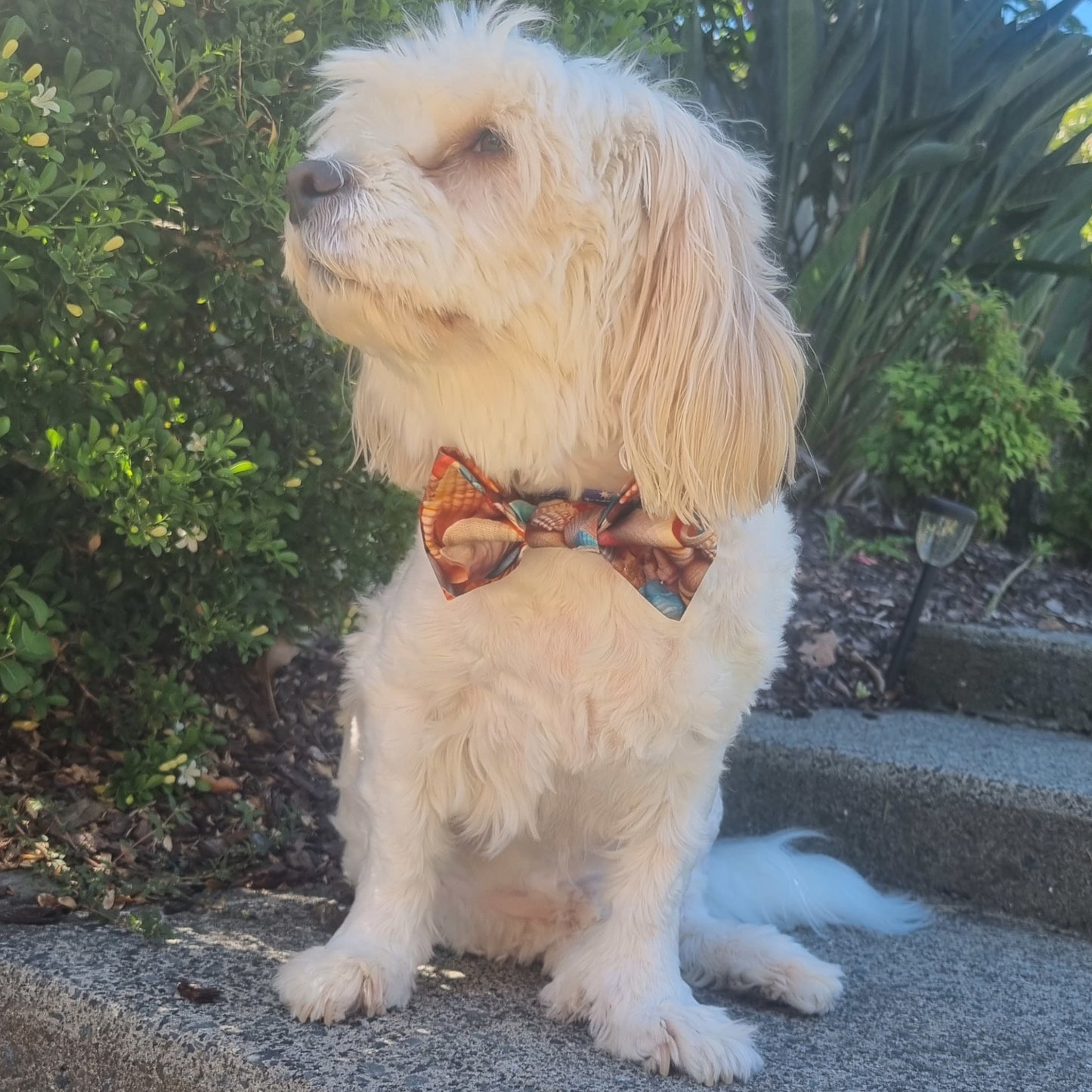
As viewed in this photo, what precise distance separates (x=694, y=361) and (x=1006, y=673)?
2.36m

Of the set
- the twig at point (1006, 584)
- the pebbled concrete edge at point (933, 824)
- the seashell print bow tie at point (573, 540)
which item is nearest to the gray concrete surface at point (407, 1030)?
the pebbled concrete edge at point (933, 824)

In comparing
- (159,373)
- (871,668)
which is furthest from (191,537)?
(871,668)

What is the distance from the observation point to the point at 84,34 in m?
1.96

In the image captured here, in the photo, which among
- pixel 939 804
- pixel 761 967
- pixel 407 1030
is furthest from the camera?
pixel 939 804

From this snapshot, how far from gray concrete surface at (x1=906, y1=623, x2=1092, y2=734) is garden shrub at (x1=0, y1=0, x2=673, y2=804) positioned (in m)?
1.95

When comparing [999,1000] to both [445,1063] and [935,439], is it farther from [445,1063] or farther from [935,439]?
[935,439]

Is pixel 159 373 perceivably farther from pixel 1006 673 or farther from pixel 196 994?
pixel 1006 673

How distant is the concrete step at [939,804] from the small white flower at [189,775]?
140cm

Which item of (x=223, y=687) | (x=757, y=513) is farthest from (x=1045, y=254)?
(x=223, y=687)

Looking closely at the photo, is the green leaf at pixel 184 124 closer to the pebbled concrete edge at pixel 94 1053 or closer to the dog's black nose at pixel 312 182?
the dog's black nose at pixel 312 182

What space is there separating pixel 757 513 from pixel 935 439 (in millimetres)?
2558

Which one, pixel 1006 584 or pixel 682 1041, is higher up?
pixel 1006 584

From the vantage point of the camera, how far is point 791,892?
242 cm

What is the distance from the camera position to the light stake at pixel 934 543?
343 centimetres
